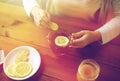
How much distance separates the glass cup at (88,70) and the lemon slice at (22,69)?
20 cm

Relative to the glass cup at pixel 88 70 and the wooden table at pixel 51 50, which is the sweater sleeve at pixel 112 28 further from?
the glass cup at pixel 88 70

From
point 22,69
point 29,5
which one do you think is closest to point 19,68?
point 22,69

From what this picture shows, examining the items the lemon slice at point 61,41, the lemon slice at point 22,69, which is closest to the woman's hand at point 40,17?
the lemon slice at point 61,41

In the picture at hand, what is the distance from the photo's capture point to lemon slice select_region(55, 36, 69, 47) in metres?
0.94

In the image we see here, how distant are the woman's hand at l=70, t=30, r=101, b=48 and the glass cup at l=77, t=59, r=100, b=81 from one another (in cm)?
10

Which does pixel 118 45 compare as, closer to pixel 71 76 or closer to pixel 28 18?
pixel 71 76

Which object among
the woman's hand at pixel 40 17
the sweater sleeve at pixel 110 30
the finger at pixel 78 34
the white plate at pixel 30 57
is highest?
the woman's hand at pixel 40 17

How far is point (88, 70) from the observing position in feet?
2.93

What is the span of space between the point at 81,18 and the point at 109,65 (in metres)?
0.38

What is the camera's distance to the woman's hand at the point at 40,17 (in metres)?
1.06

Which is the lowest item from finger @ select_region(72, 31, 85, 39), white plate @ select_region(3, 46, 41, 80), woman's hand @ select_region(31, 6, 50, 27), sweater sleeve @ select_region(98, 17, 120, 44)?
white plate @ select_region(3, 46, 41, 80)

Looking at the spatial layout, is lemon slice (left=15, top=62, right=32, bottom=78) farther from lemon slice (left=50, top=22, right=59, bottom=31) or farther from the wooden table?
lemon slice (left=50, top=22, right=59, bottom=31)

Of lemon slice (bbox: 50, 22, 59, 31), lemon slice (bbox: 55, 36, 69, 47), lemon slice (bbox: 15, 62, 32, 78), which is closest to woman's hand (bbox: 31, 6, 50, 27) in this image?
lemon slice (bbox: 50, 22, 59, 31)

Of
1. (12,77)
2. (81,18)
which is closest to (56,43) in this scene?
(12,77)
